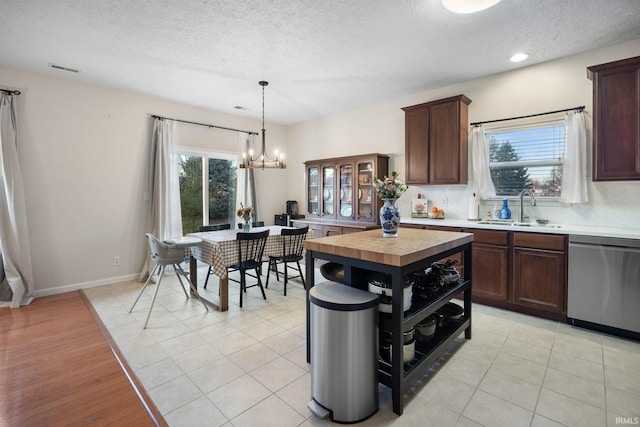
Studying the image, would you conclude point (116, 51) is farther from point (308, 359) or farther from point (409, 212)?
point (409, 212)

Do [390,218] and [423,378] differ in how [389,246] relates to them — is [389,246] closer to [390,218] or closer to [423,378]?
[390,218]

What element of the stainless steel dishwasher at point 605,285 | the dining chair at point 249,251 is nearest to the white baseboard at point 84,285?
the dining chair at point 249,251

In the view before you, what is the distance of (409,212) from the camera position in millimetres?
4570

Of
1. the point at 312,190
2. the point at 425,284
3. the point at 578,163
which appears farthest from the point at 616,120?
the point at 312,190

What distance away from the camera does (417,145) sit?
415 centimetres

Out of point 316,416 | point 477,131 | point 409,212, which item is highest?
point 477,131

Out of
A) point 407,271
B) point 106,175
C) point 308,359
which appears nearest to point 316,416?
point 308,359

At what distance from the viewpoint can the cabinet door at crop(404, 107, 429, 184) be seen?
407 cm

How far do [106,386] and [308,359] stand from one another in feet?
4.55

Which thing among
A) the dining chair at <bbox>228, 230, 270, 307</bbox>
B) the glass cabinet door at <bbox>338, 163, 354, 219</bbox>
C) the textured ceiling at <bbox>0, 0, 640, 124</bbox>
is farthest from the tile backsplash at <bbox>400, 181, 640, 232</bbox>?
the dining chair at <bbox>228, 230, 270, 307</bbox>

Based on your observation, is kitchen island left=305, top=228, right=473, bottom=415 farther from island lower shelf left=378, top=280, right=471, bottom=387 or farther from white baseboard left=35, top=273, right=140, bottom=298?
white baseboard left=35, top=273, right=140, bottom=298

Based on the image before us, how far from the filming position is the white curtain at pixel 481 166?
12.5ft

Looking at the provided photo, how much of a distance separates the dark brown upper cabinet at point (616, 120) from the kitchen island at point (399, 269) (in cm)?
Result: 167

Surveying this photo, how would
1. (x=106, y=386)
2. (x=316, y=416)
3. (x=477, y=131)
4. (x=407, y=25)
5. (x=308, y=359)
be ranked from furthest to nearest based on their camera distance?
(x=477, y=131) → (x=407, y=25) → (x=308, y=359) → (x=106, y=386) → (x=316, y=416)
